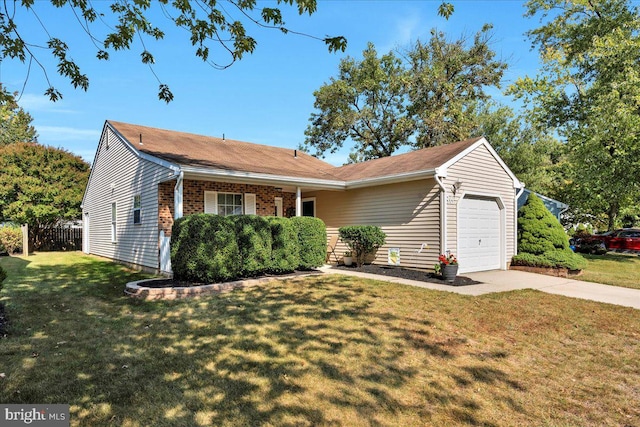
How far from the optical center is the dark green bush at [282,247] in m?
8.98

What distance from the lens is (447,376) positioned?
12.0 ft

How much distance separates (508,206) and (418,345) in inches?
357

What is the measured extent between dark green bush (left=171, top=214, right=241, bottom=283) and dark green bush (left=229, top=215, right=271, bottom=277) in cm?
24

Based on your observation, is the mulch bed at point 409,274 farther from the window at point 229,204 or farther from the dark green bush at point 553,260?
the window at point 229,204

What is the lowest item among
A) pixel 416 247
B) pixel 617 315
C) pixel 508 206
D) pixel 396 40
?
pixel 617 315

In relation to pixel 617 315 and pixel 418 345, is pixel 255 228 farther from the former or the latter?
pixel 617 315

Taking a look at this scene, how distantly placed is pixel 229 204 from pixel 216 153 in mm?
A: 2273

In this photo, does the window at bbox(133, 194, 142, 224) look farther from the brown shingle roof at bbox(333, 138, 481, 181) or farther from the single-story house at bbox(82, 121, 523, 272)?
the brown shingle roof at bbox(333, 138, 481, 181)

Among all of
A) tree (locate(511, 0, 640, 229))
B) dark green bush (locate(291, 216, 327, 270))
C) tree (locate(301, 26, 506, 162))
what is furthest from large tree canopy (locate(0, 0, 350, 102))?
tree (locate(301, 26, 506, 162))

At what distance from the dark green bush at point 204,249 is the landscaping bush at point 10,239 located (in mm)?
13034

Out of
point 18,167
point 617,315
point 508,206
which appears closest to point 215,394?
point 617,315

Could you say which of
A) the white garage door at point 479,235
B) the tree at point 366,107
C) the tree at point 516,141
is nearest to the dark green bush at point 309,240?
the white garage door at point 479,235

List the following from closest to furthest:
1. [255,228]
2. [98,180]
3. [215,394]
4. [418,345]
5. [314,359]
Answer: [215,394] < [314,359] < [418,345] < [255,228] < [98,180]

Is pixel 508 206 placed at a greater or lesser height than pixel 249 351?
greater
